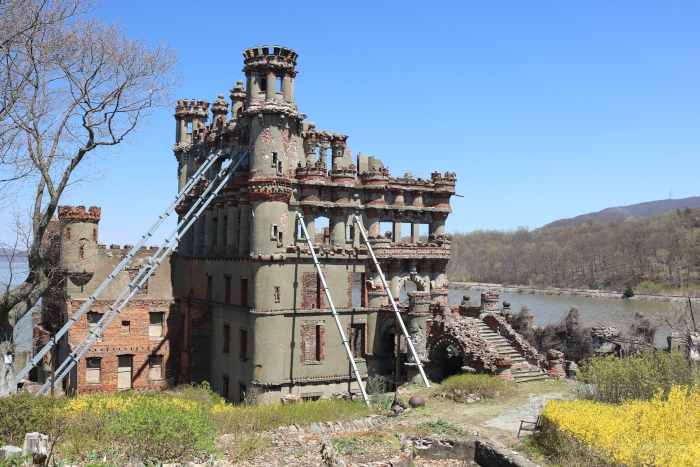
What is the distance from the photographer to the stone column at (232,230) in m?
35.3

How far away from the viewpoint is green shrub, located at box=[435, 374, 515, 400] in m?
26.2

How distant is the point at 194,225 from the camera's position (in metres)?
40.6

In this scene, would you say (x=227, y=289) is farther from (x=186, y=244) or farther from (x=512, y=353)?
(x=512, y=353)

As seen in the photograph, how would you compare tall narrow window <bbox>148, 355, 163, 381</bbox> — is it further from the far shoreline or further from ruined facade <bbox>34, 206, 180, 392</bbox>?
the far shoreline

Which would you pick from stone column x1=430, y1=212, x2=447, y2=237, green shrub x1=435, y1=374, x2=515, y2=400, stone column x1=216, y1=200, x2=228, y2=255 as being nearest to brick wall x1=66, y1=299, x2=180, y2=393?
stone column x1=216, y1=200, x2=228, y2=255

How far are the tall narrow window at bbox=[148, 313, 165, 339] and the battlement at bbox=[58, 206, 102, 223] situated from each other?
6789mm

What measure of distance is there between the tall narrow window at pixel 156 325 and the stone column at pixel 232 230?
664 centimetres

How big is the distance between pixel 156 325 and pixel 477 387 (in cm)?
2069

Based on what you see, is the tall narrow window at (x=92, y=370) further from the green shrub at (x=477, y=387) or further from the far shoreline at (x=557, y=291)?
the far shoreline at (x=557, y=291)

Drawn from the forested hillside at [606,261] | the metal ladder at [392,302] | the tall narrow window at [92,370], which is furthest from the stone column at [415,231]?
the forested hillside at [606,261]

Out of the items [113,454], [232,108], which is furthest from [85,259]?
[113,454]

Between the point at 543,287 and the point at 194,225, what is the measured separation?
311 feet

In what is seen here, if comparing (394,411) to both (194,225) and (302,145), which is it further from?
(194,225)

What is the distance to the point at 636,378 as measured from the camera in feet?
68.2
